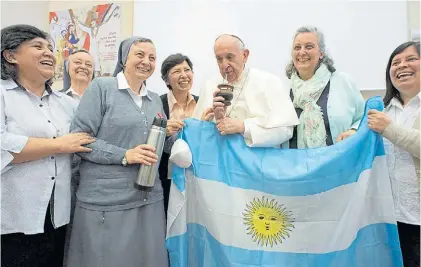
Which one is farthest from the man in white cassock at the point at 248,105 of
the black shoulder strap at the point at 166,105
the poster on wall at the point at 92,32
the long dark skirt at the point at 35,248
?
the poster on wall at the point at 92,32

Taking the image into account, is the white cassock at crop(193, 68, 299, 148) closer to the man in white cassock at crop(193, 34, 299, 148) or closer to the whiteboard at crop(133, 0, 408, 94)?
the man in white cassock at crop(193, 34, 299, 148)

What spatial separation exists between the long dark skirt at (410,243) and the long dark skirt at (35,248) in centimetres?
136

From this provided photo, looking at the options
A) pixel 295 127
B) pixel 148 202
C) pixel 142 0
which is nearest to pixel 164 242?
pixel 148 202

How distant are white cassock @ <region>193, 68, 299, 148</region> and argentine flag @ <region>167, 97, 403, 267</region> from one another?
0.06m

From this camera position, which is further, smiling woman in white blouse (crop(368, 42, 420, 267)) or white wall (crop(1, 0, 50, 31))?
white wall (crop(1, 0, 50, 31))

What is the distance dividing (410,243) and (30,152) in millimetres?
1443

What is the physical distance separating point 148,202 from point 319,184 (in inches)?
26.2

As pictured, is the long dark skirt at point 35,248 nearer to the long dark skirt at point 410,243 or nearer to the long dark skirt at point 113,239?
the long dark skirt at point 113,239

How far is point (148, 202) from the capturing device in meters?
1.33

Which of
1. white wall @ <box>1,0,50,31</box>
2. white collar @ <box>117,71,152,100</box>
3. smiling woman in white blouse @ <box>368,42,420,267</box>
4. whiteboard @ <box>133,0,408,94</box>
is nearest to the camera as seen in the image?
smiling woman in white blouse @ <box>368,42,420,267</box>

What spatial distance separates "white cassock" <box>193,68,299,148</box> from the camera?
1.38m

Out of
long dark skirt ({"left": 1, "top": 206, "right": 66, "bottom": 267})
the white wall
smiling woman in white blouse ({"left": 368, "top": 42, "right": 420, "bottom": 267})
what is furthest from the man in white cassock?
the white wall

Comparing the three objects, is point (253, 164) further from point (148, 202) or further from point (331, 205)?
point (148, 202)

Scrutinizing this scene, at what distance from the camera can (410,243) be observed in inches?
50.2
